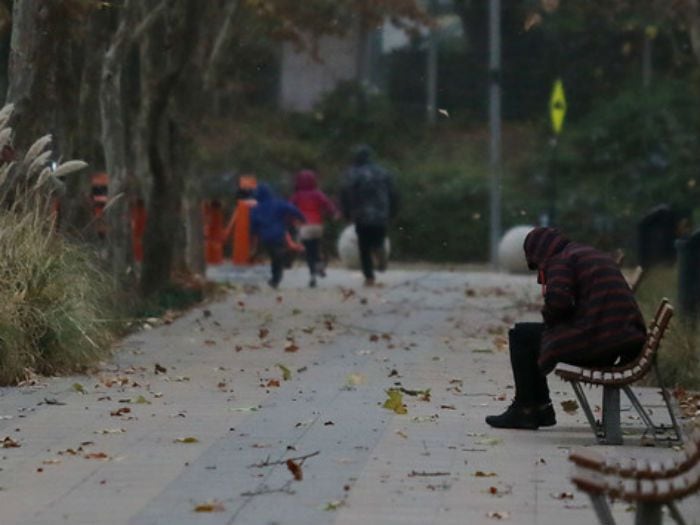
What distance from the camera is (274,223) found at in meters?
30.3

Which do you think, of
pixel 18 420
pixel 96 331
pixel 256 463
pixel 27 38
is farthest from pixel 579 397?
pixel 27 38

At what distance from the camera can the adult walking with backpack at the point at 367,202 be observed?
30.0 metres

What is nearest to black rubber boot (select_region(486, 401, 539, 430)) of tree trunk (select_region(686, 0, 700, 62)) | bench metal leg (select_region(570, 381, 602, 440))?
bench metal leg (select_region(570, 381, 602, 440))

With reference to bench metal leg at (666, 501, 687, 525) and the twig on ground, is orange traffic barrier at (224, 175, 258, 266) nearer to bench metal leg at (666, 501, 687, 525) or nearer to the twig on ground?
the twig on ground

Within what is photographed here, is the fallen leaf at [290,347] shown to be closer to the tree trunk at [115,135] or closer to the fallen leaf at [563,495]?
the tree trunk at [115,135]

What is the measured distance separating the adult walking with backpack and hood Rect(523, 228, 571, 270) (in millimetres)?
16984

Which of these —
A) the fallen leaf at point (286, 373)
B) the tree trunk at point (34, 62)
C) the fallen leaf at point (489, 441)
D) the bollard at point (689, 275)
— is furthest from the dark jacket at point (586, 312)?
the tree trunk at point (34, 62)

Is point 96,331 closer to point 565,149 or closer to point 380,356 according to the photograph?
point 380,356

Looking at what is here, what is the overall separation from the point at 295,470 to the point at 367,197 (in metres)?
19.1

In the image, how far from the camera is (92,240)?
21375mm

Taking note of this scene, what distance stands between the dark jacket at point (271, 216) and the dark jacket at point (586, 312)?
57.5ft

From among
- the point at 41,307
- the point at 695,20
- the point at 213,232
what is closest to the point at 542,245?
the point at 41,307

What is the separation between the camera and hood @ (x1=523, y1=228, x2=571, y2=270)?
12812 millimetres

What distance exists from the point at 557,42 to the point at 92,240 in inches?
1326
